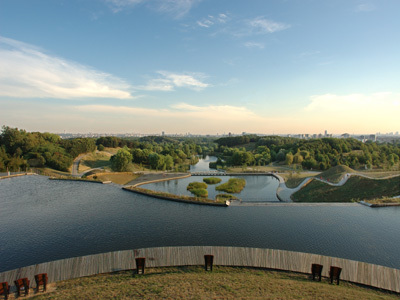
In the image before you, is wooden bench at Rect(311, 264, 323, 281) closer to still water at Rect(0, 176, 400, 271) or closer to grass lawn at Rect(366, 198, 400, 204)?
still water at Rect(0, 176, 400, 271)

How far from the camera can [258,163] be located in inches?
3120

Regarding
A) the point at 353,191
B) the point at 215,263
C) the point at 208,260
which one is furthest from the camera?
the point at 353,191

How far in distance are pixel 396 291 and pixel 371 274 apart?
1215 millimetres

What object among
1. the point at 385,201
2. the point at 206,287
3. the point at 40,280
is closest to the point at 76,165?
the point at 40,280

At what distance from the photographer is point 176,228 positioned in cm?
2186

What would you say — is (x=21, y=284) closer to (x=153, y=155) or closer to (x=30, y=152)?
(x=153, y=155)

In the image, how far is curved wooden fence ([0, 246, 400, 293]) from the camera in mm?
12891

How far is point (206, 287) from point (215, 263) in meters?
3.39

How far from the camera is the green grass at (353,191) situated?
1232 inches

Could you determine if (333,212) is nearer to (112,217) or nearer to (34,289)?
(112,217)

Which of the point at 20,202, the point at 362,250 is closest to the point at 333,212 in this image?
the point at 362,250

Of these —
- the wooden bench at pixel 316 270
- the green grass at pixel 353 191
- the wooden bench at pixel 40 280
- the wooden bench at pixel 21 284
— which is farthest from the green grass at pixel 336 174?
the wooden bench at pixel 21 284

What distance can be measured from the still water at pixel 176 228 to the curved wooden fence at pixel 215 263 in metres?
3.24

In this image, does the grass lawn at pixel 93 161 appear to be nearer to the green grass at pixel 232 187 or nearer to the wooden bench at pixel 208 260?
the green grass at pixel 232 187
